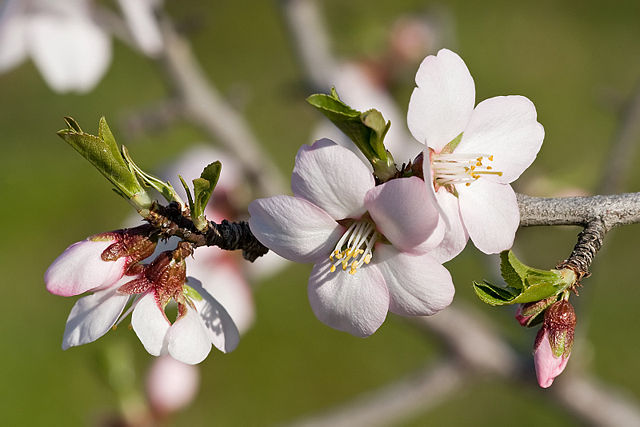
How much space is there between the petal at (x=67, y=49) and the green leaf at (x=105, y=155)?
713 mm

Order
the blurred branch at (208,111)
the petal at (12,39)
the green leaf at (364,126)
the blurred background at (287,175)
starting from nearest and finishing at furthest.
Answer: the green leaf at (364,126) < the petal at (12,39) < the blurred branch at (208,111) < the blurred background at (287,175)

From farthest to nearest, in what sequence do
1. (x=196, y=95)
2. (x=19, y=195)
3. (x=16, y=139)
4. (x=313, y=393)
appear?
(x=16, y=139), (x=19, y=195), (x=313, y=393), (x=196, y=95)

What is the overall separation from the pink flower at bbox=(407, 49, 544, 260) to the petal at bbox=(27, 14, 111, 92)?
84 cm

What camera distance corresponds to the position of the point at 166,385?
136cm

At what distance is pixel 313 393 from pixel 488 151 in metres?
2.32

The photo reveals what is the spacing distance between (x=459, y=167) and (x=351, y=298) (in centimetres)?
15

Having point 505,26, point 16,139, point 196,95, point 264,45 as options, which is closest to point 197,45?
point 264,45

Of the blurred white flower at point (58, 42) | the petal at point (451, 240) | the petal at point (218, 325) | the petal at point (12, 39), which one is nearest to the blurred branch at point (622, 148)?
the petal at point (451, 240)

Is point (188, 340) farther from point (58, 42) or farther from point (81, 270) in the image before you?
point (58, 42)

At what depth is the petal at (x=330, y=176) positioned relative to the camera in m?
0.54

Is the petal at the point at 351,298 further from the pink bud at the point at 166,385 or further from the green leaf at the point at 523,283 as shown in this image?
the pink bud at the point at 166,385

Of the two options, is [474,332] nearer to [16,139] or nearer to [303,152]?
[303,152]

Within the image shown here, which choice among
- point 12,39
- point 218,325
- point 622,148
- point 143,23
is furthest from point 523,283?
point 12,39

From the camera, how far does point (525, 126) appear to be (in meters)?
0.59
